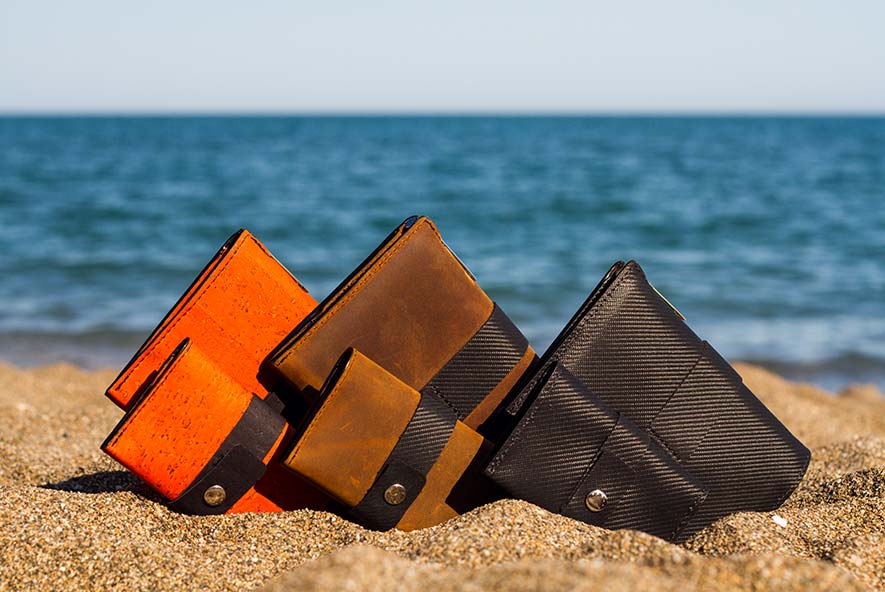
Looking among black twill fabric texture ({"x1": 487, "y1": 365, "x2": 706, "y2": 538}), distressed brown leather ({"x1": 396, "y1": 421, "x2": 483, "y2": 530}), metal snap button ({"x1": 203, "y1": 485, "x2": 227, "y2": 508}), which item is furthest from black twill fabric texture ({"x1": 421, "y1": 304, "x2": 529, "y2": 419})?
metal snap button ({"x1": 203, "y1": 485, "x2": 227, "y2": 508})

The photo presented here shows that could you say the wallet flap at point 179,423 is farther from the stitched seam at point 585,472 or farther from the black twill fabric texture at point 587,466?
the stitched seam at point 585,472

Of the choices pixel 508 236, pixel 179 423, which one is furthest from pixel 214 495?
pixel 508 236

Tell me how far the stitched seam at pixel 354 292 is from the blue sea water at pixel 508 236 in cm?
521

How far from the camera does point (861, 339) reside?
810cm

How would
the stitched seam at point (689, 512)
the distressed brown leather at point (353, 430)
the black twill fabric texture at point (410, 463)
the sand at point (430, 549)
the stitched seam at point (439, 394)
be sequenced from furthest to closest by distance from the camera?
the stitched seam at point (439, 394)
the stitched seam at point (689, 512)
the black twill fabric texture at point (410, 463)
the distressed brown leather at point (353, 430)
the sand at point (430, 549)

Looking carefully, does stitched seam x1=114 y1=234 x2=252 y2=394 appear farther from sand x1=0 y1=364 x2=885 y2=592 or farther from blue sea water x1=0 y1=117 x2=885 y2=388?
blue sea water x1=0 y1=117 x2=885 y2=388

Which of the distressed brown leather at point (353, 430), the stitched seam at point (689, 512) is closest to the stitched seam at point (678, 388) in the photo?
the stitched seam at point (689, 512)

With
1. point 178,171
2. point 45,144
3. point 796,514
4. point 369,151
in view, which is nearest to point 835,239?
point 796,514

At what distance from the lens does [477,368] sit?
2.77 metres

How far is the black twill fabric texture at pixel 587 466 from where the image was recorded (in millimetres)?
2506

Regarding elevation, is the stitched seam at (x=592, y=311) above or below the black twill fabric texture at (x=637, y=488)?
above

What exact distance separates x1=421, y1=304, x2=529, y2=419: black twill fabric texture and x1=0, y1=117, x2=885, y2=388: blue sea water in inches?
197

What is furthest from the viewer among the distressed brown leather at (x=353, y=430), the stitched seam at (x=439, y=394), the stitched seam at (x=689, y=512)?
the stitched seam at (x=439, y=394)

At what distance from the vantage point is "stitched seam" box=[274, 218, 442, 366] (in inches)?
101
